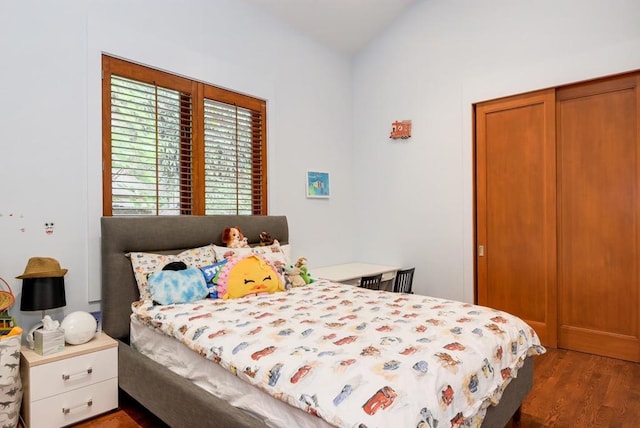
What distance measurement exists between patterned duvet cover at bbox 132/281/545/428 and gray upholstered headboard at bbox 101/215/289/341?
0.15 meters

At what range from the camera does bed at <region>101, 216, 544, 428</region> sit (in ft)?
4.43

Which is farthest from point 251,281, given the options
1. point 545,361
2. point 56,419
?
point 545,361

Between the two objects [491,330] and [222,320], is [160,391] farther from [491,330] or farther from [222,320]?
[491,330]

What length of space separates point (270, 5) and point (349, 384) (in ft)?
11.5

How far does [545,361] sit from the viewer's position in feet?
9.96

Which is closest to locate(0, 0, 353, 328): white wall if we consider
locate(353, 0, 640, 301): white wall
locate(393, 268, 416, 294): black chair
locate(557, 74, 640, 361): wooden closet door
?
locate(353, 0, 640, 301): white wall

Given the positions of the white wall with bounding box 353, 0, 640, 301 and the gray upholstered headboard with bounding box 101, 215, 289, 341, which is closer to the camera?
the gray upholstered headboard with bounding box 101, 215, 289, 341

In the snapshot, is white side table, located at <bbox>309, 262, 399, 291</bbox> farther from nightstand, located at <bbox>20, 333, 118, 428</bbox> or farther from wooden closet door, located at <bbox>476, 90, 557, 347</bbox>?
nightstand, located at <bbox>20, 333, 118, 428</bbox>

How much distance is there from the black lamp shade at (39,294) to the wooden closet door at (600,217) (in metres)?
3.82

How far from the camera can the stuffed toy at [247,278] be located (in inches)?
101

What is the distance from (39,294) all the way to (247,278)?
3.92 feet

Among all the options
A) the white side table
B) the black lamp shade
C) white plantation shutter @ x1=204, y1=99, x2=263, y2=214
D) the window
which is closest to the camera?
the black lamp shade

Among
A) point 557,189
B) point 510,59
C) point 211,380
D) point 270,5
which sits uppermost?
point 270,5

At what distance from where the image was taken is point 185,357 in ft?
6.30
